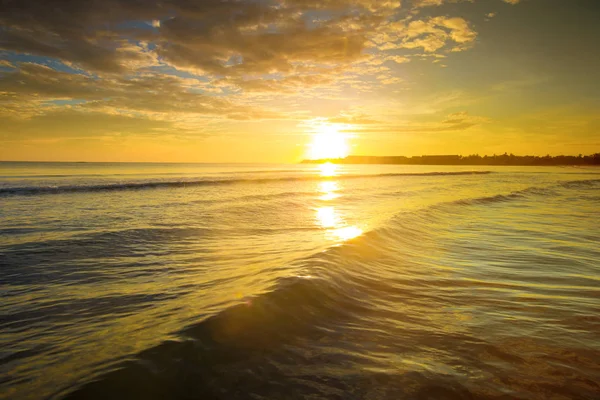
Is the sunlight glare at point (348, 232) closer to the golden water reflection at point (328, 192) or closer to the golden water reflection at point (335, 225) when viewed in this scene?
the golden water reflection at point (335, 225)

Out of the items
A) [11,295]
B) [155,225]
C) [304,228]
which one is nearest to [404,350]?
[11,295]

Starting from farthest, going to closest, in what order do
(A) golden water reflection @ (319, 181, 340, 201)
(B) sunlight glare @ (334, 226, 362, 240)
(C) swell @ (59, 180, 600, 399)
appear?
(A) golden water reflection @ (319, 181, 340, 201), (B) sunlight glare @ (334, 226, 362, 240), (C) swell @ (59, 180, 600, 399)

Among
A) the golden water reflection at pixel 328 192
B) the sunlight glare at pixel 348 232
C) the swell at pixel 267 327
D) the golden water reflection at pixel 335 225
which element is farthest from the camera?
the golden water reflection at pixel 328 192

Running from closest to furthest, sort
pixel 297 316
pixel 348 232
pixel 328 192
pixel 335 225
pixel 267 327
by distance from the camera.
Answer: pixel 267 327 < pixel 297 316 < pixel 348 232 < pixel 335 225 < pixel 328 192

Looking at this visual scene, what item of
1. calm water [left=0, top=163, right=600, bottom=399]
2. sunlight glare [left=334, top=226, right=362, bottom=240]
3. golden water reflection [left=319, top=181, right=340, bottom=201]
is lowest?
calm water [left=0, top=163, right=600, bottom=399]

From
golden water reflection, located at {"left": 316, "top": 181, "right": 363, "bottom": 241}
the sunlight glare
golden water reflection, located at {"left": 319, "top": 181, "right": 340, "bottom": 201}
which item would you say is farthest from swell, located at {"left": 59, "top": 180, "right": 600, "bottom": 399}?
golden water reflection, located at {"left": 319, "top": 181, "right": 340, "bottom": 201}

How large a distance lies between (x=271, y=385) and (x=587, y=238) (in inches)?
472

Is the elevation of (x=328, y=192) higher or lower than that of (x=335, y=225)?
higher

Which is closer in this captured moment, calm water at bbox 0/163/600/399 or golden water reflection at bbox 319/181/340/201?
calm water at bbox 0/163/600/399

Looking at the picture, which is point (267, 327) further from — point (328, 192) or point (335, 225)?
point (328, 192)

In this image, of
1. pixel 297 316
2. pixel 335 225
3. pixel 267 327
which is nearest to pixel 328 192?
pixel 335 225

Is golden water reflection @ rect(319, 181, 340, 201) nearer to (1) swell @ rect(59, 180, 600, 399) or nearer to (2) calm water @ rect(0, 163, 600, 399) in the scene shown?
(2) calm water @ rect(0, 163, 600, 399)

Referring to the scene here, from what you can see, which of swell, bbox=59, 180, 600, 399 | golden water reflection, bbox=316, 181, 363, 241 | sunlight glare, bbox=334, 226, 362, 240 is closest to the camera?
swell, bbox=59, 180, 600, 399

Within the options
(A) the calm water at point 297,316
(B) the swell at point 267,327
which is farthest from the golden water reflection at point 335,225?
(B) the swell at point 267,327
